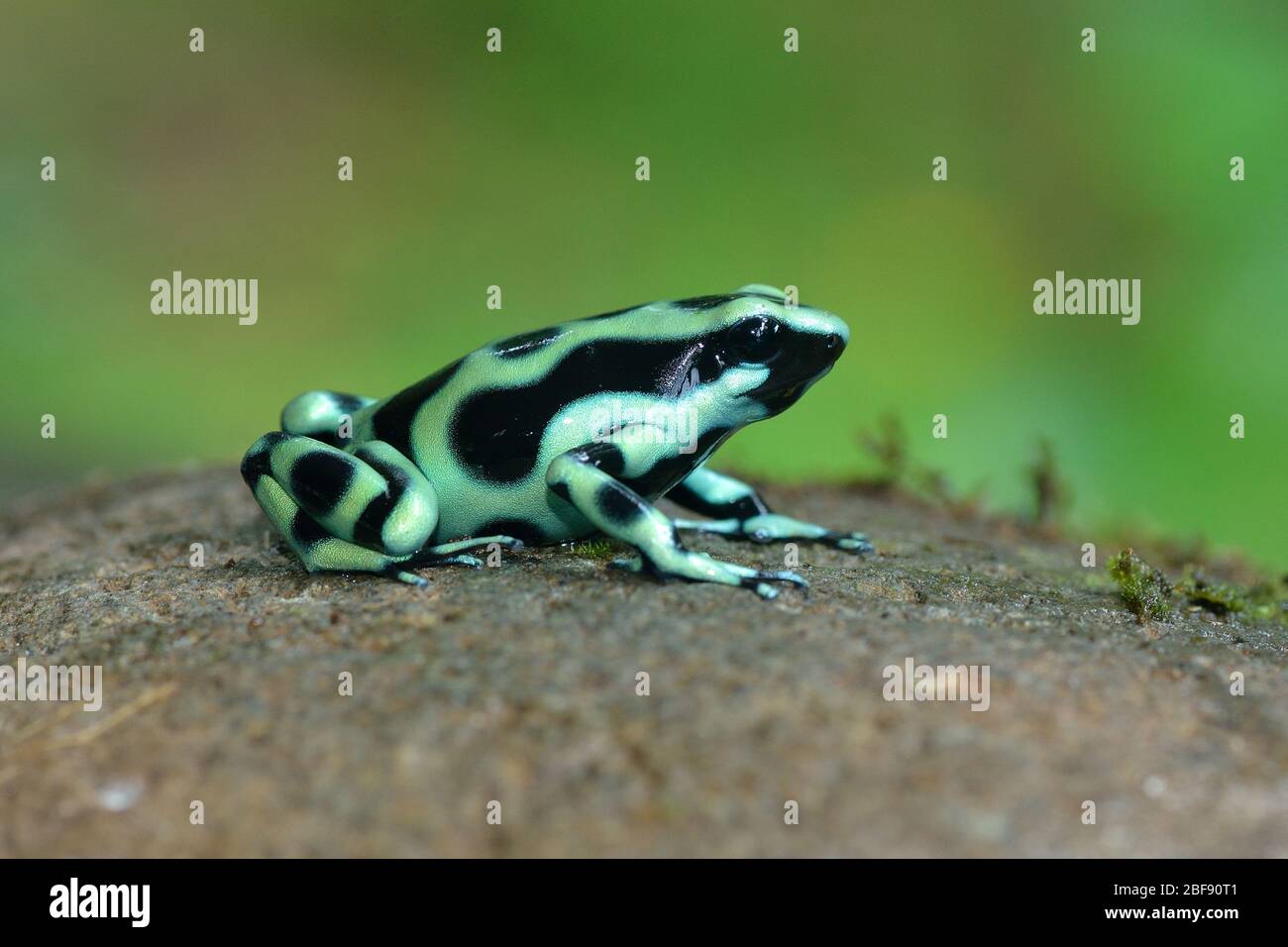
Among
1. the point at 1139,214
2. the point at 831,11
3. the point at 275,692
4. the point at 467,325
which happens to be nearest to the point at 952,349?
the point at 1139,214

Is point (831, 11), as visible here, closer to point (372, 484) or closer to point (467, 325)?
point (467, 325)

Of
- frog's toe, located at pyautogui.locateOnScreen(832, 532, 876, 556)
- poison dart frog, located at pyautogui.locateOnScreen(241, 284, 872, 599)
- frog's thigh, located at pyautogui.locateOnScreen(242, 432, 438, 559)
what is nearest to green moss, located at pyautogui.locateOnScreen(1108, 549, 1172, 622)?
frog's toe, located at pyautogui.locateOnScreen(832, 532, 876, 556)

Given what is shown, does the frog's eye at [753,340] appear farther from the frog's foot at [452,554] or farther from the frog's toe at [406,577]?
the frog's toe at [406,577]

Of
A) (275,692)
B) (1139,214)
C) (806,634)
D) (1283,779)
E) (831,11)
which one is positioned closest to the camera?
(1283,779)

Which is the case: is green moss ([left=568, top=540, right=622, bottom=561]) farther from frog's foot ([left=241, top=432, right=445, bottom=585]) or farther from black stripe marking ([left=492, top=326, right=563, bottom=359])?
black stripe marking ([left=492, top=326, right=563, bottom=359])

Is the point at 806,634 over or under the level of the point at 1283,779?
over

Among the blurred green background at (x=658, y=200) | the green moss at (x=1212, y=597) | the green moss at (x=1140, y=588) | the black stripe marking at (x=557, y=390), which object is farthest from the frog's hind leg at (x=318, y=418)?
the blurred green background at (x=658, y=200)
